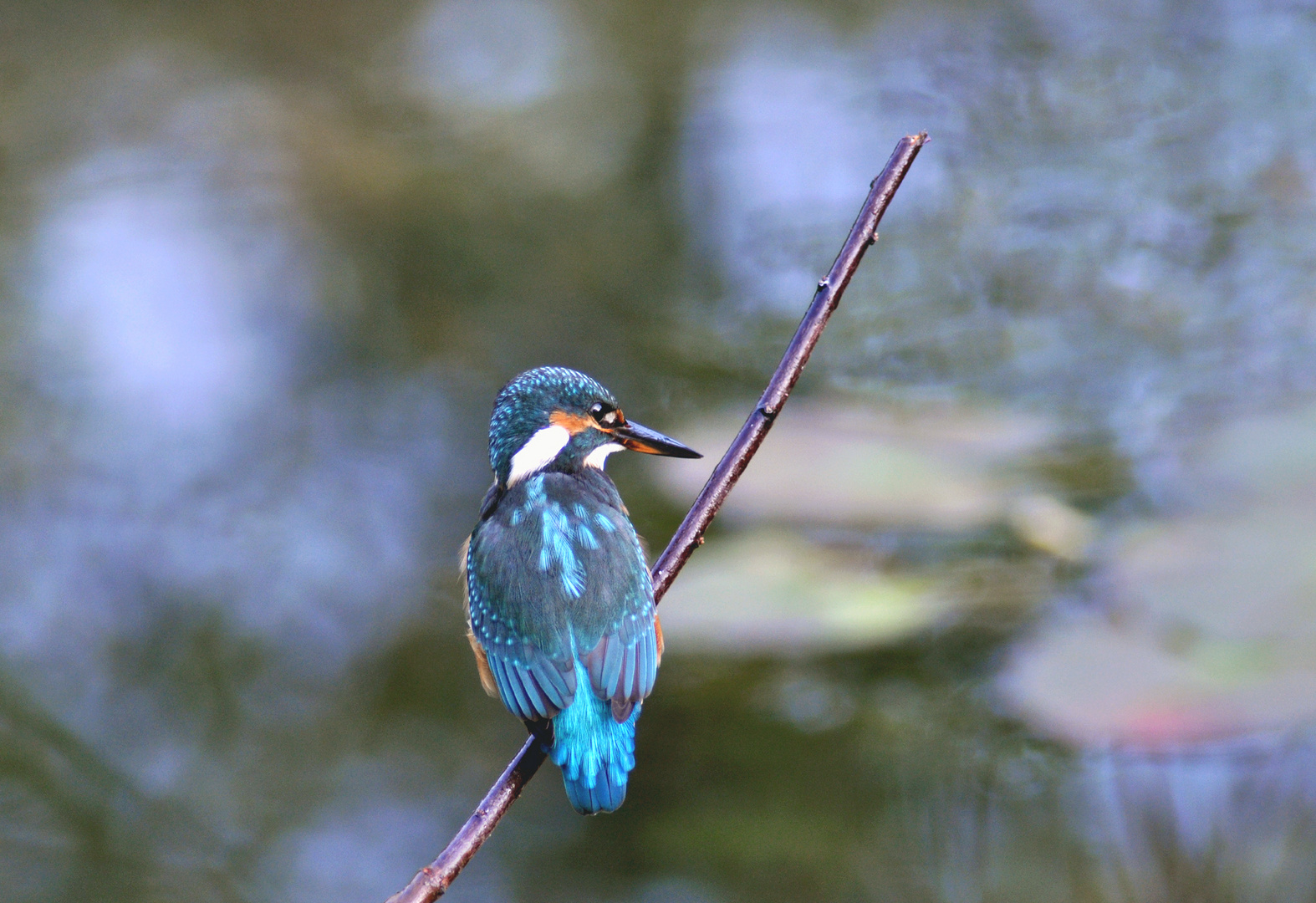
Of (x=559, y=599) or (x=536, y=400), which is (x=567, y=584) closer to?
(x=559, y=599)

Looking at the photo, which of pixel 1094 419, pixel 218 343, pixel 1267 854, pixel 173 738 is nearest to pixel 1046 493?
pixel 1094 419

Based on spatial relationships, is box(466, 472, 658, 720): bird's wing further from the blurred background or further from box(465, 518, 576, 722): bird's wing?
the blurred background

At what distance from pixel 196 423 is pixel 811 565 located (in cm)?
194

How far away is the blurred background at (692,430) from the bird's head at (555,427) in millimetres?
976

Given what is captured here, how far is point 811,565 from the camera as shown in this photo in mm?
3158

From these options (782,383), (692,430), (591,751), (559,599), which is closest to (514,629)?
(559,599)

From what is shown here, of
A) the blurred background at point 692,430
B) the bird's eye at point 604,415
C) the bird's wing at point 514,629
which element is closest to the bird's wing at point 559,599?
the bird's wing at point 514,629

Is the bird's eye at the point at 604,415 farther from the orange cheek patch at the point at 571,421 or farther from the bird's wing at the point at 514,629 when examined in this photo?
the bird's wing at the point at 514,629

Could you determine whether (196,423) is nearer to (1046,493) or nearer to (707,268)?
(707,268)

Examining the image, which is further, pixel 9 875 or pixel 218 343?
pixel 218 343

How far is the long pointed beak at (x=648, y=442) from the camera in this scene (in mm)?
1919

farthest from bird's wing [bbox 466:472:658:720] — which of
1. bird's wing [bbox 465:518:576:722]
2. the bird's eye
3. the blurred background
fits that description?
the blurred background

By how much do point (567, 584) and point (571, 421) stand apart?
276 mm

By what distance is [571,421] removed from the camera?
1.99m
